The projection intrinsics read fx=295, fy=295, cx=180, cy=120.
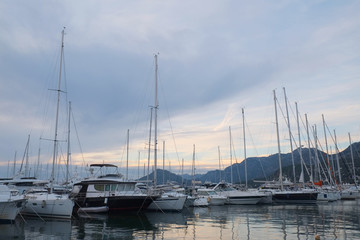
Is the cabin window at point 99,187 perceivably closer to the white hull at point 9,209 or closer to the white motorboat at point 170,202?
the white motorboat at point 170,202

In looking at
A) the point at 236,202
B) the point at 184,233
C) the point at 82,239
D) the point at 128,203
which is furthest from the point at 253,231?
the point at 236,202

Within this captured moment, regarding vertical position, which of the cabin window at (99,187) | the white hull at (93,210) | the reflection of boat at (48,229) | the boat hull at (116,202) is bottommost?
the reflection of boat at (48,229)

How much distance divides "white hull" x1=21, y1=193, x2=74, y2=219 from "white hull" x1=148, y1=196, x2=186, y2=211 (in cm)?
958

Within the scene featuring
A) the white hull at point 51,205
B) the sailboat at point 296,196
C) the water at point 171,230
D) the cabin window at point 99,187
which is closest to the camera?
the water at point 171,230

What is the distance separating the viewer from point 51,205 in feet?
85.4

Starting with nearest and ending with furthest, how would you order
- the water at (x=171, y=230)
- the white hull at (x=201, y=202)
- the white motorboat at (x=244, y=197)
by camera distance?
the water at (x=171, y=230) < the white hull at (x=201, y=202) < the white motorboat at (x=244, y=197)

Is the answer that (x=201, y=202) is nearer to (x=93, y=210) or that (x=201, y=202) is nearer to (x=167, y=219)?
(x=167, y=219)

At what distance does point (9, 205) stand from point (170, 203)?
610 inches

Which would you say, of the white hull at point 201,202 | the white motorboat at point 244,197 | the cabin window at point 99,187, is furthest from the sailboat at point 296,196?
the cabin window at point 99,187

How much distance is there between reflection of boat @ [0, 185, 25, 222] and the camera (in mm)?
22194

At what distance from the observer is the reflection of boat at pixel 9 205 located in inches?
874

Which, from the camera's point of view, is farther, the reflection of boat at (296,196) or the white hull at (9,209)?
the reflection of boat at (296,196)

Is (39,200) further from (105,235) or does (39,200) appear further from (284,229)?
(284,229)

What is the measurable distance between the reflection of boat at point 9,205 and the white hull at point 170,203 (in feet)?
44.7
